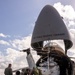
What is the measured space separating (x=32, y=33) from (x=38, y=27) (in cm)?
86

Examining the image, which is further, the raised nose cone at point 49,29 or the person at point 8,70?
the raised nose cone at point 49,29

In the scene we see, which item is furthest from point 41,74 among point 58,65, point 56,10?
point 56,10

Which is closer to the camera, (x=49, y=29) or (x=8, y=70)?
(x=8, y=70)

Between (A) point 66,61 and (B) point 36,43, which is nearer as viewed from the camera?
(A) point 66,61

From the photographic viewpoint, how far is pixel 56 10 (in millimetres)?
25672

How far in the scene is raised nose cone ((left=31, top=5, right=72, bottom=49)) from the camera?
23.7 meters

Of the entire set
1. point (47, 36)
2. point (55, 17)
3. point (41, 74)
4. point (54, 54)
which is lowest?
point (41, 74)

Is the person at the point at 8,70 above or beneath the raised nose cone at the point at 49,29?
beneath

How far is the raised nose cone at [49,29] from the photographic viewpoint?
23.7 m

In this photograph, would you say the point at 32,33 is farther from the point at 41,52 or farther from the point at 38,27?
the point at 41,52

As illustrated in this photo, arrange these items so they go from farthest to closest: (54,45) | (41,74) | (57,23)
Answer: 1. (57,23)
2. (54,45)
3. (41,74)

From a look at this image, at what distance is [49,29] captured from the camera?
2427cm

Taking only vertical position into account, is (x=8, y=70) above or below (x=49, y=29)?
below

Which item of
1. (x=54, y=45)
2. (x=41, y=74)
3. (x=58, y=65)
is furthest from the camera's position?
(x=54, y=45)
